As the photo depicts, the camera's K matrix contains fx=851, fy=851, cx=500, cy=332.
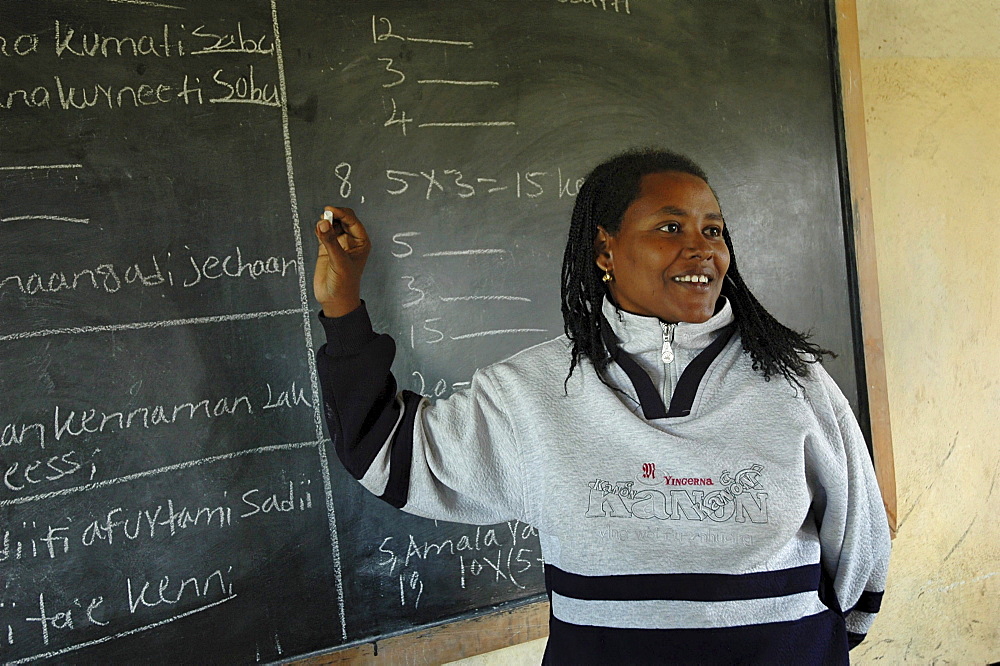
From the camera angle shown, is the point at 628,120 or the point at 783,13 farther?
the point at 783,13

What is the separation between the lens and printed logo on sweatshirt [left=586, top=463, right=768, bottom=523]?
116 centimetres

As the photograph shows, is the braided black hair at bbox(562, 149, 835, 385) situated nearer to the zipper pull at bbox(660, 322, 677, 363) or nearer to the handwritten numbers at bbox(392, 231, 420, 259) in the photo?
the zipper pull at bbox(660, 322, 677, 363)

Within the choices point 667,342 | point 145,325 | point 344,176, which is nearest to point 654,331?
point 667,342

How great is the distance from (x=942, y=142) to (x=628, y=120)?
46.0 inches

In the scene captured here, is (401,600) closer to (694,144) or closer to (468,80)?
(468,80)

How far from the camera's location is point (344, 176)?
1687 millimetres

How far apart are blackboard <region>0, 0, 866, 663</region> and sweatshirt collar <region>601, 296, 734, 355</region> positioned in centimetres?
57

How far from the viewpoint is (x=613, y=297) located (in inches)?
53.2

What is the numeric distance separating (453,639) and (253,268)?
87 centimetres

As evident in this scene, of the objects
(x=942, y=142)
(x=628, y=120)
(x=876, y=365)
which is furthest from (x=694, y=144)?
(x=942, y=142)

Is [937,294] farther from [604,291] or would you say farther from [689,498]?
[689,498]

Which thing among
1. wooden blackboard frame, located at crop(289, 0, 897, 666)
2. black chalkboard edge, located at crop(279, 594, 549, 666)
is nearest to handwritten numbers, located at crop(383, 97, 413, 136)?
black chalkboard edge, located at crop(279, 594, 549, 666)

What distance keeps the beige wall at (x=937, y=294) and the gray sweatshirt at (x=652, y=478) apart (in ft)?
4.59

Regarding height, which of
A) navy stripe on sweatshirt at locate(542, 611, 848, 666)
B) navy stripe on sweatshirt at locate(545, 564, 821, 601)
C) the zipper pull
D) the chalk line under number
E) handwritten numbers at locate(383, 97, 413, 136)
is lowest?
navy stripe on sweatshirt at locate(542, 611, 848, 666)
